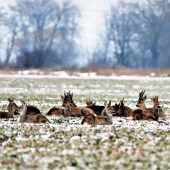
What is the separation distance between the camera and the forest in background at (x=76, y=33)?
8575 cm

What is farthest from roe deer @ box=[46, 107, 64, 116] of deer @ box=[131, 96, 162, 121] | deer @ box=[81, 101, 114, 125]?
deer @ box=[81, 101, 114, 125]

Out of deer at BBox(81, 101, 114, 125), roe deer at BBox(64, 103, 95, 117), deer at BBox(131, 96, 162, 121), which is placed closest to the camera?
deer at BBox(81, 101, 114, 125)

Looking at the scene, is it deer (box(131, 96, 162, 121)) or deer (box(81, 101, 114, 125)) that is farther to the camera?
deer (box(131, 96, 162, 121))

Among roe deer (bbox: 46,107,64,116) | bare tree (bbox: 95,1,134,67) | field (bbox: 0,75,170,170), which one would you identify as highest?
→ bare tree (bbox: 95,1,134,67)

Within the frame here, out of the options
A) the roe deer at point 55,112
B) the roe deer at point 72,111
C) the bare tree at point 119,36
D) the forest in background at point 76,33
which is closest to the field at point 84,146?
the roe deer at point 72,111

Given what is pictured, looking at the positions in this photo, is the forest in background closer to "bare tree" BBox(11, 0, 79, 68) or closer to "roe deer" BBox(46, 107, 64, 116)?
"bare tree" BBox(11, 0, 79, 68)

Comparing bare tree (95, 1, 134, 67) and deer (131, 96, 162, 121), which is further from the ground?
bare tree (95, 1, 134, 67)

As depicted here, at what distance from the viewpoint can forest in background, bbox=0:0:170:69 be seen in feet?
281

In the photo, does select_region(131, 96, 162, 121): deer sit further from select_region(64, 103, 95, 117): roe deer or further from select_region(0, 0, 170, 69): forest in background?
select_region(0, 0, 170, 69): forest in background

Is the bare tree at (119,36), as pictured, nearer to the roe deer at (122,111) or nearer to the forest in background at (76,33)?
the forest in background at (76,33)

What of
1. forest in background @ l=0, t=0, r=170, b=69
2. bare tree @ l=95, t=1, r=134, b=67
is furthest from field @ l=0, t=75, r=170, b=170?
bare tree @ l=95, t=1, r=134, b=67

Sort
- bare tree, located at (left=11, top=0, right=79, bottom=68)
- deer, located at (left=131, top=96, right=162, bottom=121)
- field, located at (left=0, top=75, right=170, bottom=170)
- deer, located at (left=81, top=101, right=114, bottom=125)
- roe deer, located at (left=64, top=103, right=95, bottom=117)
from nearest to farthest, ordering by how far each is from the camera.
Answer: field, located at (left=0, top=75, right=170, bottom=170)
deer, located at (left=81, top=101, right=114, bottom=125)
deer, located at (left=131, top=96, right=162, bottom=121)
roe deer, located at (left=64, top=103, right=95, bottom=117)
bare tree, located at (left=11, top=0, right=79, bottom=68)

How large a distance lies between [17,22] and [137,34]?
73.5 ft

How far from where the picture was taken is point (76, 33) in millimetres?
91625
